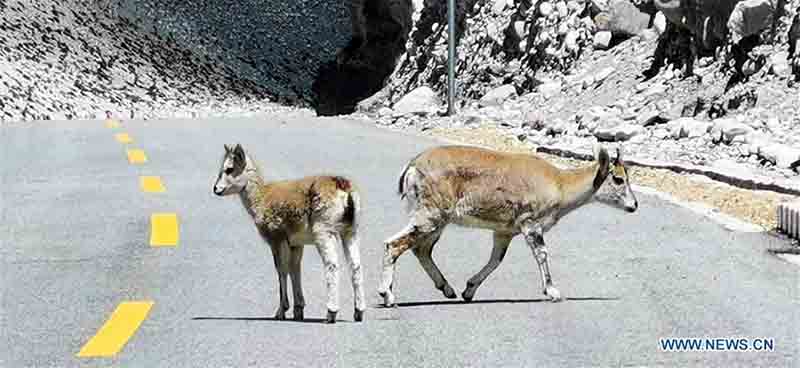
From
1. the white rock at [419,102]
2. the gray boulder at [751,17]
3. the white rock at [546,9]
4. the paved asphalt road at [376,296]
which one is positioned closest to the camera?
the paved asphalt road at [376,296]

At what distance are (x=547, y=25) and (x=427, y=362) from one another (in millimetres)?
28796

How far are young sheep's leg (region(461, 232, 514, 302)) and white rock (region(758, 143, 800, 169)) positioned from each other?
8.91m

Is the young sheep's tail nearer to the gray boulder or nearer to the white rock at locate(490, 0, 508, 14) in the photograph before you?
the gray boulder

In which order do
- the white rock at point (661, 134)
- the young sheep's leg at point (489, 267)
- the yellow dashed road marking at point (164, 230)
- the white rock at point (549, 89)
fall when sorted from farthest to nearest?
the white rock at point (549, 89) → the white rock at point (661, 134) → the yellow dashed road marking at point (164, 230) → the young sheep's leg at point (489, 267)

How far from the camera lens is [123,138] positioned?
28.8 metres

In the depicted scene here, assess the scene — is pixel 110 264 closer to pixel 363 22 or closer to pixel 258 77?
pixel 363 22

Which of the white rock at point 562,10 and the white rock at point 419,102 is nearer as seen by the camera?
the white rock at point 562,10

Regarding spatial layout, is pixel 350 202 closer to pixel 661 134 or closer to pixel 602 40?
pixel 661 134

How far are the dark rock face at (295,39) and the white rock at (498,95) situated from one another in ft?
60.2

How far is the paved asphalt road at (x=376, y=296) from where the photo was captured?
904cm

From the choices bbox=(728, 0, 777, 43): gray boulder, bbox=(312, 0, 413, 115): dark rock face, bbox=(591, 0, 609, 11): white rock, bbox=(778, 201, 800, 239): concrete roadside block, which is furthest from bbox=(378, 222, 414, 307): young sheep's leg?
bbox=(312, 0, 413, 115): dark rock face

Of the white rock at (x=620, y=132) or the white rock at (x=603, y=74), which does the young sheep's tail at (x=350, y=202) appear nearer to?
the white rock at (x=620, y=132)

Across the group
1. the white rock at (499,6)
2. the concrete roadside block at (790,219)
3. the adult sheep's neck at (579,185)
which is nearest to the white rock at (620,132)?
the concrete roadside block at (790,219)

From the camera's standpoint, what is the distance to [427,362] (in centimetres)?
872
